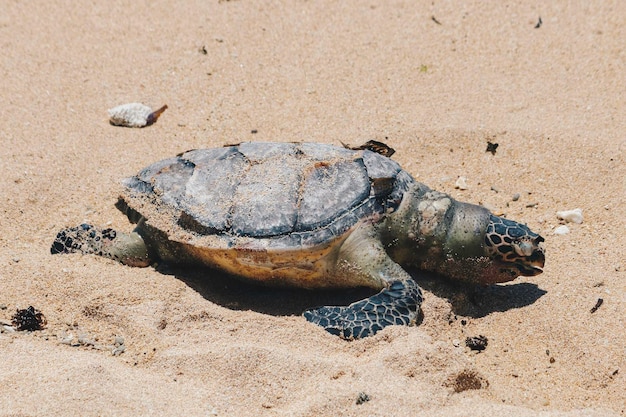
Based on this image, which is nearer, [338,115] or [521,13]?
[338,115]

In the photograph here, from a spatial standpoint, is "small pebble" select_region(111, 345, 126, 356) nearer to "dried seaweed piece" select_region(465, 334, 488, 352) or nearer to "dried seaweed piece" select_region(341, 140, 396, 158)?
"dried seaweed piece" select_region(465, 334, 488, 352)

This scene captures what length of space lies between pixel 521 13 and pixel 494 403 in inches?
237

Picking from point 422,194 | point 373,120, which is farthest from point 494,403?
point 373,120

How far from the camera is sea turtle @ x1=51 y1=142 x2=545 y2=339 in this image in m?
4.96

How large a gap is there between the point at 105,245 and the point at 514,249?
114 inches

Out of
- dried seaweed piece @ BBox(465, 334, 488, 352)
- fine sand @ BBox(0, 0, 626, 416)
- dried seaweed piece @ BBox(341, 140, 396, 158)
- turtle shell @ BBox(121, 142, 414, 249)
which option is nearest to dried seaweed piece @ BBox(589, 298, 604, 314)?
fine sand @ BBox(0, 0, 626, 416)

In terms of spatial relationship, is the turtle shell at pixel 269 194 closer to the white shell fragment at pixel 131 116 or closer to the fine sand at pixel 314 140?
the fine sand at pixel 314 140

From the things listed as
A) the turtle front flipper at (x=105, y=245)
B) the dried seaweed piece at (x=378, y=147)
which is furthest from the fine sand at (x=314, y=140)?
the dried seaweed piece at (x=378, y=147)

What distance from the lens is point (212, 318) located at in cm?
477

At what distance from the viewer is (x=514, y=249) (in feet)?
16.7

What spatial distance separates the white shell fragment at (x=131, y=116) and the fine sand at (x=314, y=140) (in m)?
0.10

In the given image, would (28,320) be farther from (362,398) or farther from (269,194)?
(362,398)

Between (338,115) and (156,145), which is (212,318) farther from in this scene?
(338,115)

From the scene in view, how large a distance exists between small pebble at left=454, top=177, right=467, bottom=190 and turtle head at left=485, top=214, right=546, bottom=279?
4.06 feet
